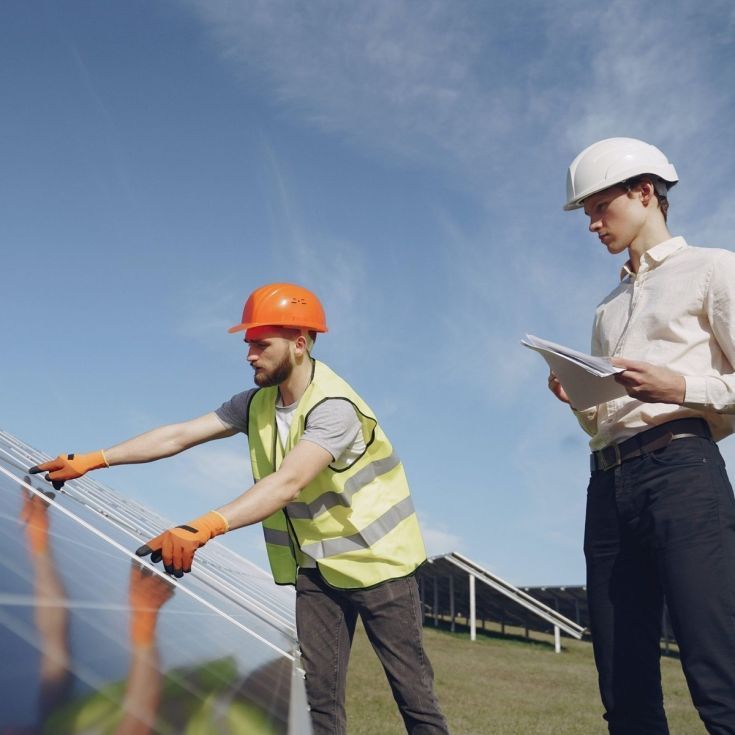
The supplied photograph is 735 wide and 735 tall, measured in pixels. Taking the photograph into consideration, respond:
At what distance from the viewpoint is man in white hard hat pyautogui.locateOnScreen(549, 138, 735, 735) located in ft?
7.22

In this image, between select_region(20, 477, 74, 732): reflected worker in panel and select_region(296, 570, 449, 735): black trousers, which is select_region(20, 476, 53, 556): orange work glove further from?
select_region(296, 570, 449, 735): black trousers

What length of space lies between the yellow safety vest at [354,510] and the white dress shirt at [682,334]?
0.89 m

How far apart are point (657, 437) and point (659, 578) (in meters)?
0.43

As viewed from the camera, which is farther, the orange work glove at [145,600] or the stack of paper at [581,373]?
the stack of paper at [581,373]

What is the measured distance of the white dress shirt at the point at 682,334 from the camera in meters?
2.32

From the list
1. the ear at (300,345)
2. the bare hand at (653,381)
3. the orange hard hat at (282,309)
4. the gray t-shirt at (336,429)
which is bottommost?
the bare hand at (653,381)

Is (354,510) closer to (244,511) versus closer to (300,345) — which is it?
(244,511)

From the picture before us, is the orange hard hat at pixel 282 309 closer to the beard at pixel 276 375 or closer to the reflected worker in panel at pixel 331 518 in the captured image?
the reflected worker in panel at pixel 331 518

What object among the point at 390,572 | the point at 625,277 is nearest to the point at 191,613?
the point at 390,572

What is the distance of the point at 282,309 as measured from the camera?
331 cm

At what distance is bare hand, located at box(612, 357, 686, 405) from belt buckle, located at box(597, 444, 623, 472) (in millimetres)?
263

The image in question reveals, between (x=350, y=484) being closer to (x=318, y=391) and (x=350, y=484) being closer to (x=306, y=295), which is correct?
(x=318, y=391)

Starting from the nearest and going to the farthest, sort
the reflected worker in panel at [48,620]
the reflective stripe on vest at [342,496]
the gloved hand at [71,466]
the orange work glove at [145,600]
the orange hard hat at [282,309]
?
1. the reflected worker in panel at [48,620]
2. the orange work glove at [145,600]
3. the reflective stripe on vest at [342,496]
4. the orange hard hat at [282,309]
5. the gloved hand at [71,466]

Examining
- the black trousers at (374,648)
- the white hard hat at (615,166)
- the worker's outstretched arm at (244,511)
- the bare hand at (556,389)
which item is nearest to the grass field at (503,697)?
the black trousers at (374,648)
